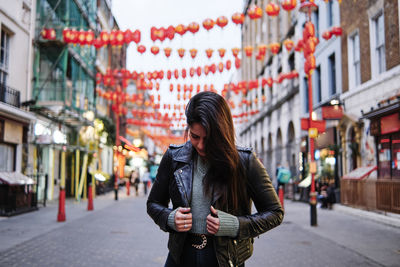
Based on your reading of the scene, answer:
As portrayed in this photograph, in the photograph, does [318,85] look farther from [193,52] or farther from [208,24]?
[208,24]

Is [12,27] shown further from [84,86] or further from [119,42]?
[84,86]

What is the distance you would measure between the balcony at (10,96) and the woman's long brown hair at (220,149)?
15179 millimetres

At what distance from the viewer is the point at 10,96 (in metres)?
16.6

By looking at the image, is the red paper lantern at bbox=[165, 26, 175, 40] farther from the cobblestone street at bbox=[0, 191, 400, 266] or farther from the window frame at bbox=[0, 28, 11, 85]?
the cobblestone street at bbox=[0, 191, 400, 266]

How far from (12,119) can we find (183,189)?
1558cm

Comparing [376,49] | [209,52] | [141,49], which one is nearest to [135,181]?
[141,49]

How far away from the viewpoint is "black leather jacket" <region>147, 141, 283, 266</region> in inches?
90.3

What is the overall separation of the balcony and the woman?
1511cm

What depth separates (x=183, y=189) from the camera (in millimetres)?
2344

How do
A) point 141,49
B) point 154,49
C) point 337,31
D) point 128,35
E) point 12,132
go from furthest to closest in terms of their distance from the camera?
1. point 337,31
2. point 141,49
3. point 154,49
4. point 12,132
5. point 128,35

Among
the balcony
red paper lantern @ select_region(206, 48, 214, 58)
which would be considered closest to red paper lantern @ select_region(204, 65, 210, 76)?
red paper lantern @ select_region(206, 48, 214, 58)

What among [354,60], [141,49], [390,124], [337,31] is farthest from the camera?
[337,31]

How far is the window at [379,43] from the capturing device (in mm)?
15312

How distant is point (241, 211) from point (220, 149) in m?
0.40
